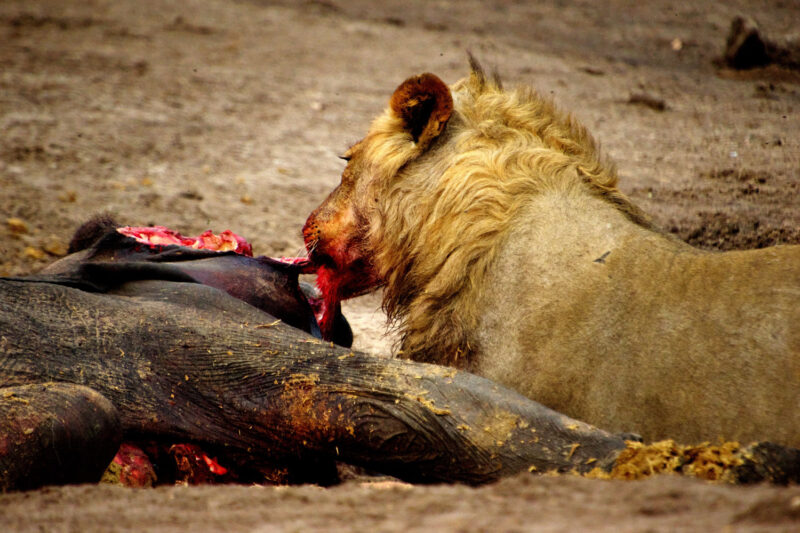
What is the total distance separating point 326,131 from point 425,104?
431 cm

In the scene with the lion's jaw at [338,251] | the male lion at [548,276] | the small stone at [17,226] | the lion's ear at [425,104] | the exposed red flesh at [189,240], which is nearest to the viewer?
the male lion at [548,276]

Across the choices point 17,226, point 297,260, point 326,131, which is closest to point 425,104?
point 297,260

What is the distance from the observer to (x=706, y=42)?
9.42 meters

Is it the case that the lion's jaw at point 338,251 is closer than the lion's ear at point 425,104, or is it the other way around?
the lion's ear at point 425,104

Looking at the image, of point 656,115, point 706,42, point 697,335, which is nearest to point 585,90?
point 656,115

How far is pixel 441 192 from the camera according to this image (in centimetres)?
303

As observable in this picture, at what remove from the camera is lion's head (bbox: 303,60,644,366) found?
2.90 metres

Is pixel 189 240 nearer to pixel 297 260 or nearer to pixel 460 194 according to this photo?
pixel 297 260

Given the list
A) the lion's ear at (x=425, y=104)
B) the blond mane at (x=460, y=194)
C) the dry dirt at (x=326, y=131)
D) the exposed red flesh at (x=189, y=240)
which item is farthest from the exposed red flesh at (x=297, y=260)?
the lion's ear at (x=425, y=104)

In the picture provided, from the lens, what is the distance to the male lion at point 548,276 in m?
2.36

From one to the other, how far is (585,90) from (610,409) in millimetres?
5985

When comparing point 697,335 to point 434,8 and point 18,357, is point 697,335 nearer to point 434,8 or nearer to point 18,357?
point 18,357

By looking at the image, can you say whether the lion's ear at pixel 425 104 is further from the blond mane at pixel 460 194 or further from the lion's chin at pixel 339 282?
the lion's chin at pixel 339 282

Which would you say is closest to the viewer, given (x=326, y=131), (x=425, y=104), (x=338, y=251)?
(x=425, y=104)
